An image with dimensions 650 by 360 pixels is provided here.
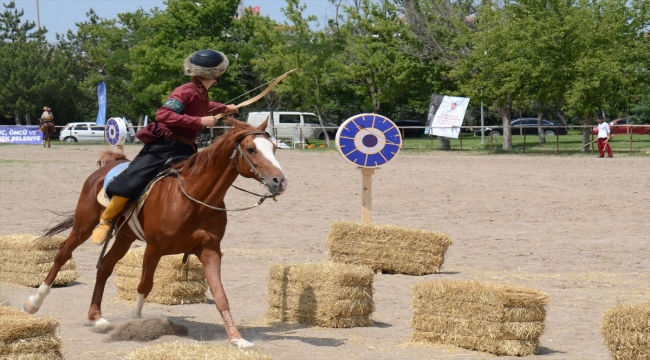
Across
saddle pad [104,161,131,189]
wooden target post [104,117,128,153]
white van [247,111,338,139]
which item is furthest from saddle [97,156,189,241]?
white van [247,111,338,139]

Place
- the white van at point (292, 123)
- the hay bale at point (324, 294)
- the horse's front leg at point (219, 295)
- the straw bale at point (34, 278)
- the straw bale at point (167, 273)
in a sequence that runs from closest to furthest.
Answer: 1. the horse's front leg at point (219, 295)
2. the hay bale at point (324, 294)
3. the straw bale at point (167, 273)
4. the straw bale at point (34, 278)
5. the white van at point (292, 123)

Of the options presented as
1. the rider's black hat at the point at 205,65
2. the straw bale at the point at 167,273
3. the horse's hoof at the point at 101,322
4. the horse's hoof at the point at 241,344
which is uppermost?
the rider's black hat at the point at 205,65

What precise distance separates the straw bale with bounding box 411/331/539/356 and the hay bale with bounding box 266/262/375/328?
1006 mm

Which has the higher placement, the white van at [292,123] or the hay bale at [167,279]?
the white van at [292,123]

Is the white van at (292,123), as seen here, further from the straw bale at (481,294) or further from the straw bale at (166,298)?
the straw bale at (481,294)

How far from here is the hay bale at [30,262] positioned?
10.3 meters

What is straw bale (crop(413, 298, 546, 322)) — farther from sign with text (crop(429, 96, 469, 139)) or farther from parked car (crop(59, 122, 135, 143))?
parked car (crop(59, 122, 135, 143))

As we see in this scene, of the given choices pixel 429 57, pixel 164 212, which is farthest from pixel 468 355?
pixel 429 57

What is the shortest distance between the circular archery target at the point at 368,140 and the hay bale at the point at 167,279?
310cm

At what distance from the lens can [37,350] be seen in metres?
5.46

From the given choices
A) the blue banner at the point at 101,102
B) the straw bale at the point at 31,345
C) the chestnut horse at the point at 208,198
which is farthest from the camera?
the blue banner at the point at 101,102

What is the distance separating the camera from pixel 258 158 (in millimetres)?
7168

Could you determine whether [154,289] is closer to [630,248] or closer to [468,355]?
[468,355]

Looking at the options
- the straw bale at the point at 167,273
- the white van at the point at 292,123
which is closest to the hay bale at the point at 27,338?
the straw bale at the point at 167,273
